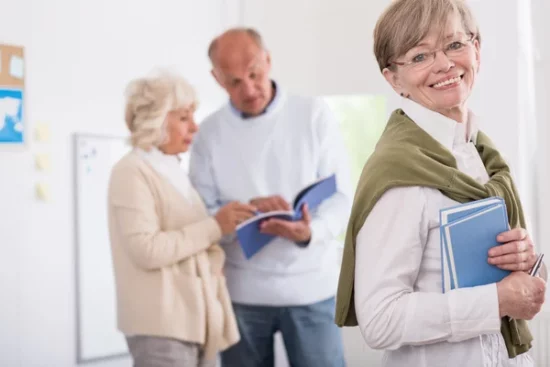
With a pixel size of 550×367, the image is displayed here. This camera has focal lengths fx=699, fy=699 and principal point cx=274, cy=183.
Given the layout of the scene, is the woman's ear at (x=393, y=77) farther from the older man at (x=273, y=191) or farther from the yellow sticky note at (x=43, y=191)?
the yellow sticky note at (x=43, y=191)

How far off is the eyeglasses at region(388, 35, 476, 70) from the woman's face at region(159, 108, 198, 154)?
127 cm

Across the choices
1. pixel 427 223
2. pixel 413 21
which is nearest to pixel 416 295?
pixel 427 223

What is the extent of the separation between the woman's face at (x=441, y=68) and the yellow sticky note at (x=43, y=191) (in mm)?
2158

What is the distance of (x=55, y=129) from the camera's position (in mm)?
2941

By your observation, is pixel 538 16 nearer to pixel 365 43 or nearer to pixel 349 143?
pixel 365 43

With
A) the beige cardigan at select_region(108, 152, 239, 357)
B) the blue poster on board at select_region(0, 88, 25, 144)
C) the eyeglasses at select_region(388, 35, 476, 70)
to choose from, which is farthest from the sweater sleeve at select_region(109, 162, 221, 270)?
the eyeglasses at select_region(388, 35, 476, 70)

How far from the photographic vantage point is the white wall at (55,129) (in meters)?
2.79

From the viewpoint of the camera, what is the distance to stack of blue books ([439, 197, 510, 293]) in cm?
95

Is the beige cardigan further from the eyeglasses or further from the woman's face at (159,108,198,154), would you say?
the eyeglasses

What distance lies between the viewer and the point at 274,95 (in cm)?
230

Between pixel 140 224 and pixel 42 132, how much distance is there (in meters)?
1.09

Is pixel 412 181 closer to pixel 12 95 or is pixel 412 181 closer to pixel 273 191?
A: pixel 273 191

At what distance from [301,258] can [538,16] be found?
4.41 feet

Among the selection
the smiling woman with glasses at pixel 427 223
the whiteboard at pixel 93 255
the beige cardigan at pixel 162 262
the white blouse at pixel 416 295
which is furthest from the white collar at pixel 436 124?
the whiteboard at pixel 93 255
